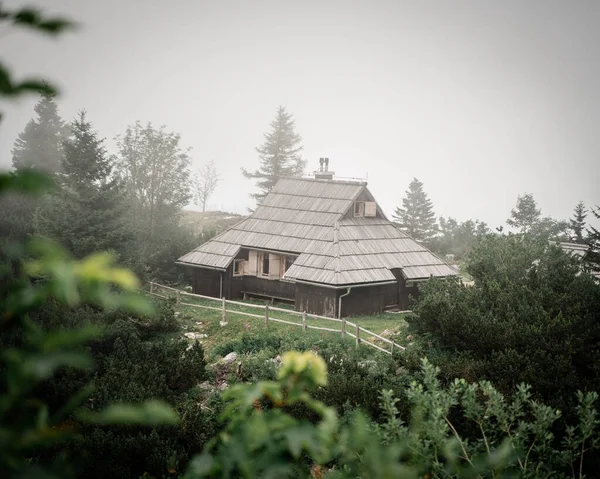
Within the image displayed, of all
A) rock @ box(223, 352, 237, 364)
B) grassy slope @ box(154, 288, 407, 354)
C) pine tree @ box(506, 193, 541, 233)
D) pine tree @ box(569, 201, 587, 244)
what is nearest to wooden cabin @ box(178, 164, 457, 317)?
grassy slope @ box(154, 288, 407, 354)

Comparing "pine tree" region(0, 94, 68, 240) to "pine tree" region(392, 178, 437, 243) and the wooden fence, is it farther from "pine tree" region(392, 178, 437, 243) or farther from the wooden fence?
"pine tree" region(392, 178, 437, 243)

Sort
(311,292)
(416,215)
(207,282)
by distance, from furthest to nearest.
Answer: (416,215) < (207,282) < (311,292)

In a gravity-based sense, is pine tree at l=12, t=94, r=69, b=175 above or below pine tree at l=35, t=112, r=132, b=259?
above

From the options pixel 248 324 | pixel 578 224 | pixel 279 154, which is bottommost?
pixel 248 324

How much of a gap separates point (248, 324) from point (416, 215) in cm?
3396

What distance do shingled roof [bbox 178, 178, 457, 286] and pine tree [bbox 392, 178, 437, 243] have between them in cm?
2007

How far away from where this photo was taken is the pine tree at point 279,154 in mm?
56844

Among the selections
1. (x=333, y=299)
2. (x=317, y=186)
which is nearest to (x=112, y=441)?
(x=333, y=299)

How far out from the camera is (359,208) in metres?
30.5

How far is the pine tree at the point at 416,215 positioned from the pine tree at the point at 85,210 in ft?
109

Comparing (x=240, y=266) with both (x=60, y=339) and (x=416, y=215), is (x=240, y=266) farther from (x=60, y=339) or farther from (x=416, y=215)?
(x=60, y=339)

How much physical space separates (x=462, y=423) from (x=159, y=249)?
95.3 feet

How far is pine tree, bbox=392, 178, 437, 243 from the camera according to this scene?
5047 centimetres

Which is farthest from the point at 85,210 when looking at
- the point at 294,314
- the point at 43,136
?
the point at 43,136
